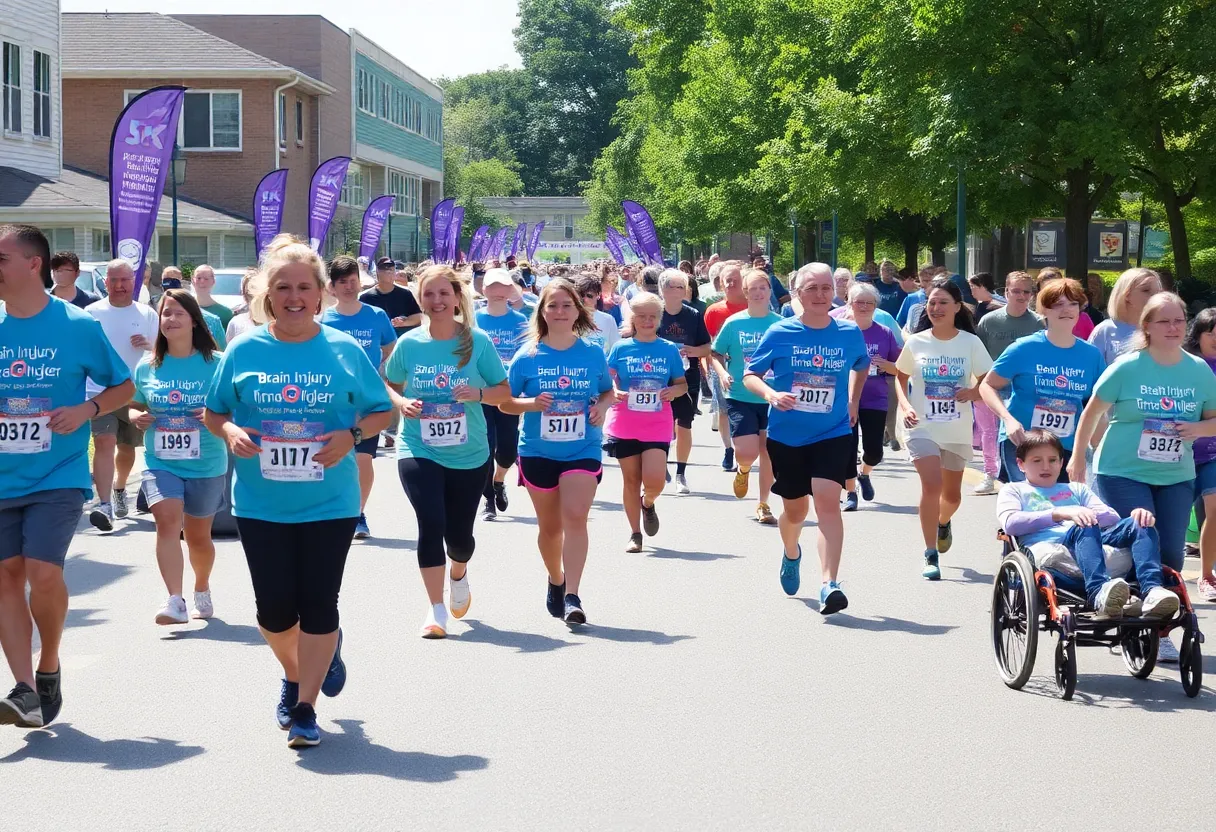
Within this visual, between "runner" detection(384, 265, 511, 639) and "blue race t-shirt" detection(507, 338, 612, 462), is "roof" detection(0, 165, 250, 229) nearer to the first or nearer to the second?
"blue race t-shirt" detection(507, 338, 612, 462)

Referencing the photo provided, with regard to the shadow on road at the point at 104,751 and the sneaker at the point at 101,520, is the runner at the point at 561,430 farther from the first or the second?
the sneaker at the point at 101,520

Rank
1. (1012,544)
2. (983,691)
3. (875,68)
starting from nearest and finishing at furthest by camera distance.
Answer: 1. (983,691)
2. (1012,544)
3. (875,68)

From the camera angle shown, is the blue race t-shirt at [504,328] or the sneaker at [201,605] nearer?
the sneaker at [201,605]

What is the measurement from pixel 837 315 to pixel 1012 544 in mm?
6349

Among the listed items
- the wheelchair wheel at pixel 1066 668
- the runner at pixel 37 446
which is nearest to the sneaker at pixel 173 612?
the runner at pixel 37 446

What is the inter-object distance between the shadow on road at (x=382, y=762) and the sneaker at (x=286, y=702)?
7.2 inches

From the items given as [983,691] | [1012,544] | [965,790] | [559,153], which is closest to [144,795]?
[965,790]

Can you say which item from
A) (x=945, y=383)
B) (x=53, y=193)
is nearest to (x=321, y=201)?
(x=53, y=193)

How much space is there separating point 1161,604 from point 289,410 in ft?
11.7

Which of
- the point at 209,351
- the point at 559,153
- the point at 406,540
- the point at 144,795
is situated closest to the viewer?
the point at 144,795

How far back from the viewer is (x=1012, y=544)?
7.85 m

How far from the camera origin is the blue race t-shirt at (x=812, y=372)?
920 centimetres

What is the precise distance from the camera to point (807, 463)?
30.4ft

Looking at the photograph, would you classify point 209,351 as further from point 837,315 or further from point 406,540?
point 837,315
